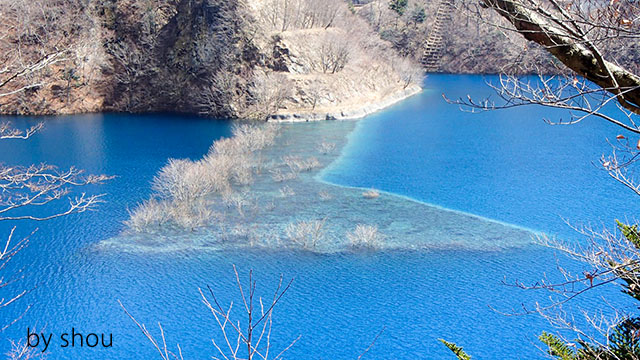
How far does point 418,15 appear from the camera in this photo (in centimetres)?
5550

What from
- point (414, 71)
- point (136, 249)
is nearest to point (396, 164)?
point (136, 249)

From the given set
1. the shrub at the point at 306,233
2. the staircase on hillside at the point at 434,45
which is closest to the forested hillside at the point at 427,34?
the staircase on hillside at the point at 434,45

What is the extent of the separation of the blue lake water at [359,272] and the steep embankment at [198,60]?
11366 millimetres

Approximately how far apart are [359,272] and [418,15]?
4786 cm

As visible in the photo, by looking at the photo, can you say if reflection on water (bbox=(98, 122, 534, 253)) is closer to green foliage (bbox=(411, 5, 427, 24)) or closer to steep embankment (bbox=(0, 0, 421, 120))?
steep embankment (bbox=(0, 0, 421, 120))

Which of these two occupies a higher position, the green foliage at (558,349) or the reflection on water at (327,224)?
the green foliage at (558,349)

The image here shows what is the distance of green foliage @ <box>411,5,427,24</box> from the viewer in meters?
55.3

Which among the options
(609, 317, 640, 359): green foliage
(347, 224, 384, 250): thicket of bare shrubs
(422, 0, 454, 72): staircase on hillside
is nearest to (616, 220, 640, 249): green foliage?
(609, 317, 640, 359): green foliage

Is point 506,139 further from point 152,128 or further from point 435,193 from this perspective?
point 152,128

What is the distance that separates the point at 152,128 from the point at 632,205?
22678mm

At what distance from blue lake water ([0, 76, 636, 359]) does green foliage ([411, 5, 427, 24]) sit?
36414 mm

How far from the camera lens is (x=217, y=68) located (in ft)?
109

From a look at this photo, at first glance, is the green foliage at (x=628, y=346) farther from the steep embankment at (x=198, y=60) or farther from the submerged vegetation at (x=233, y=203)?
the steep embankment at (x=198, y=60)

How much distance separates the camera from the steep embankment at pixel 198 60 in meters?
32.4
